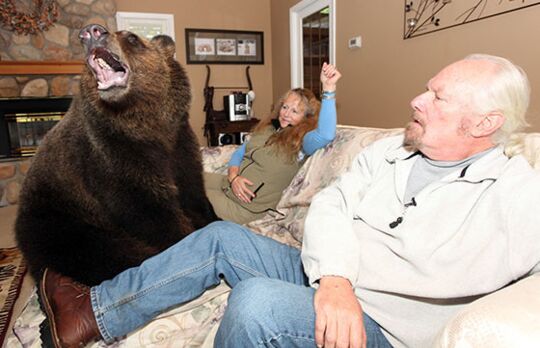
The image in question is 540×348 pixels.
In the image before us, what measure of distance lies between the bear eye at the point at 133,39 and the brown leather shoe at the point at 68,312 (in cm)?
88

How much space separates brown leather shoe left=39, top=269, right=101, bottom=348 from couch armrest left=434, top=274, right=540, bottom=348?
92 centimetres

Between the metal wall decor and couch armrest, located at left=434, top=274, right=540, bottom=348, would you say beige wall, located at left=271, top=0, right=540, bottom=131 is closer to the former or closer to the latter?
the metal wall decor

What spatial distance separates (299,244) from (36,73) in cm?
401

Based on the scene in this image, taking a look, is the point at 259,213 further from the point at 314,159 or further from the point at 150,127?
the point at 150,127

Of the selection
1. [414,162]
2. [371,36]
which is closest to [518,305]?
[414,162]

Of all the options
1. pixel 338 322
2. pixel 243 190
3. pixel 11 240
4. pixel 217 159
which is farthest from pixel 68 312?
pixel 11 240

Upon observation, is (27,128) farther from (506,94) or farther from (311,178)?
(506,94)

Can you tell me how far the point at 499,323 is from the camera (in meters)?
0.59

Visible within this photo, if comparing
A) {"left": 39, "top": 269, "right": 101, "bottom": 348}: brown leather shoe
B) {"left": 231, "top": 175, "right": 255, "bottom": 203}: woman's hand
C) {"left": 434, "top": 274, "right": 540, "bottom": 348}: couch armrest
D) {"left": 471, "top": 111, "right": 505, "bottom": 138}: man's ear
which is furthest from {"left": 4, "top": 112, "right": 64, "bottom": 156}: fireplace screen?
{"left": 434, "top": 274, "right": 540, "bottom": 348}: couch armrest

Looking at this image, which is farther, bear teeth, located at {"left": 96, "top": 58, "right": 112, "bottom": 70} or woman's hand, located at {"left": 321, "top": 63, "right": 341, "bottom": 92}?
woman's hand, located at {"left": 321, "top": 63, "right": 341, "bottom": 92}

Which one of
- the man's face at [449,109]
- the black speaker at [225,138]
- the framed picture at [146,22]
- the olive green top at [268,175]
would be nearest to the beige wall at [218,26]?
the framed picture at [146,22]

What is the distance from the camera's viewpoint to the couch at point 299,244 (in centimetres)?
59

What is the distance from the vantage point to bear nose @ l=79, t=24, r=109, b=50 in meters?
1.23

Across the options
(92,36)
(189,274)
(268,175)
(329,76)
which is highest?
(92,36)
